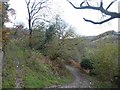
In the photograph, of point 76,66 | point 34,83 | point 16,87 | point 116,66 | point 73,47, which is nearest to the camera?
point 16,87

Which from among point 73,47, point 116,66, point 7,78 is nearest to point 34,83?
point 7,78

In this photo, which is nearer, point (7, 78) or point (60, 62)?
point (7, 78)

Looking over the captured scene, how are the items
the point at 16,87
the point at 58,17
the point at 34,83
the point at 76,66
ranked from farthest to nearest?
the point at 76,66
the point at 58,17
the point at 34,83
the point at 16,87

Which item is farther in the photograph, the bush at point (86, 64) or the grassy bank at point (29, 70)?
the bush at point (86, 64)

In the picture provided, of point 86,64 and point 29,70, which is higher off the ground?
point 29,70

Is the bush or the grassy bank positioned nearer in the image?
the grassy bank

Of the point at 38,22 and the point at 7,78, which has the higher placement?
the point at 38,22

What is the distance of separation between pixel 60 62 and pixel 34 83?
10768mm

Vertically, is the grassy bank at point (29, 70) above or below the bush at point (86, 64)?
above

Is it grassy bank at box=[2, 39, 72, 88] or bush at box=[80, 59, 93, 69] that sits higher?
grassy bank at box=[2, 39, 72, 88]

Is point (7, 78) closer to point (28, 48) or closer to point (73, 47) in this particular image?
point (28, 48)

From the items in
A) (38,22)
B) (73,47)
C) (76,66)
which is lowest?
(76,66)

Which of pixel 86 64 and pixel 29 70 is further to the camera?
pixel 86 64

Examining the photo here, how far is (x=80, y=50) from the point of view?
108 ft
